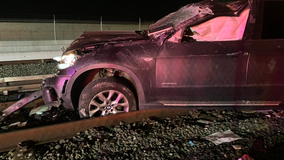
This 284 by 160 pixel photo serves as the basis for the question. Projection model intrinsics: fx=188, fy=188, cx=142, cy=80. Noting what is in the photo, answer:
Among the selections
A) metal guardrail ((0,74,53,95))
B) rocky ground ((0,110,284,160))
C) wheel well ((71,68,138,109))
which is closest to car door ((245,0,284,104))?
rocky ground ((0,110,284,160))

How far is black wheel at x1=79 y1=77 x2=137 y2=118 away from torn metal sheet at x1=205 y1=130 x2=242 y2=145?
1.26 m

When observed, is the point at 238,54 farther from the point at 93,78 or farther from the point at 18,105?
the point at 18,105

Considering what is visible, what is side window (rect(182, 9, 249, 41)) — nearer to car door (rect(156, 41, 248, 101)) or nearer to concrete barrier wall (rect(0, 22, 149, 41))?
car door (rect(156, 41, 248, 101))

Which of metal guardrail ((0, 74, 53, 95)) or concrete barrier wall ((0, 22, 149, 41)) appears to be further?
concrete barrier wall ((0, 22, 149, 41))

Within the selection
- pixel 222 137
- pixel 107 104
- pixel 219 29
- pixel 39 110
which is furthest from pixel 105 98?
pixel 219 29

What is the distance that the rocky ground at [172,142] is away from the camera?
2.38 meters

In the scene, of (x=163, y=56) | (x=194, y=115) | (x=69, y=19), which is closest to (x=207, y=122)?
(x=194, y=115)

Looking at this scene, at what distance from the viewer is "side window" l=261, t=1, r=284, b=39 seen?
2.76 metres

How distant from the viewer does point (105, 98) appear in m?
3.00

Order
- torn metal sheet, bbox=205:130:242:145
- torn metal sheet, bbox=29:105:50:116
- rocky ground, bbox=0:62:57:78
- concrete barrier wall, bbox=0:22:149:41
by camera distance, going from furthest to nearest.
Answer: concrete barrier wall, bbox=0:22:149:41
rocky ground, bbox=0:62:57:78
torn metal sheet, bbox=29:105:50:116
torn metal sheet, bbox=205:130:242:145

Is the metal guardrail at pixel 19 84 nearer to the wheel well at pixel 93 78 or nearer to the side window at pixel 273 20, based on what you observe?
the wheel well at pixel 93 78

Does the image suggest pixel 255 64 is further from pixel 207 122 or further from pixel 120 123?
pixel 120 123

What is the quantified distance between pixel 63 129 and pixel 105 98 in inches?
29.5

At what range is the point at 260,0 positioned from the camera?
2.74 m
